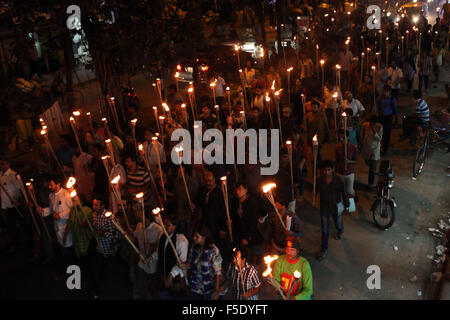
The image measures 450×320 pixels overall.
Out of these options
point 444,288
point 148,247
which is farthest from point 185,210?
point 444,288

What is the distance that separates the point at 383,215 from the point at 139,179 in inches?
170

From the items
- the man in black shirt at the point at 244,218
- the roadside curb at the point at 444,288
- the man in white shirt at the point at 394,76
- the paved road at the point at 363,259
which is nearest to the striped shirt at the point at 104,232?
the paved road at the point at 363,259

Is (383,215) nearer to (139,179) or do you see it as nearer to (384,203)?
(384,203)

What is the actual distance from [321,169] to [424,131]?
4.35m

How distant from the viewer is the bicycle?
9.38 m

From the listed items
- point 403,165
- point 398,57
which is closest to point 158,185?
point 403,165

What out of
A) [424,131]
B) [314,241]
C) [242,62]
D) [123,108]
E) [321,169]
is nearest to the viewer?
[321,169]

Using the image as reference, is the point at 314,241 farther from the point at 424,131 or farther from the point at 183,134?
the point at 424,131

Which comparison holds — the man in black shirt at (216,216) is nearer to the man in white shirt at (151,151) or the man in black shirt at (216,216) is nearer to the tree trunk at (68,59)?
the man in white shirt at (151,151)

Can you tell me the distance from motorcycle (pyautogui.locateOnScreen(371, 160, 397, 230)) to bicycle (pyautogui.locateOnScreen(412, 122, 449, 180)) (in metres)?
2.08

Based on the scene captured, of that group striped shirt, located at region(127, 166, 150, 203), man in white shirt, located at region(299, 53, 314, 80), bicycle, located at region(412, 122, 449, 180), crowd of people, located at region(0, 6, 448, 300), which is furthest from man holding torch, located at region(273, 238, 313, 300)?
man in white shirt, located at region(299, 53, 314, 80)

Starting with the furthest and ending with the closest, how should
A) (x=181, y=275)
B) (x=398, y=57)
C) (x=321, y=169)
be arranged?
(x=398, y=57) < (x=321, y=169) < (x=181, y=275)

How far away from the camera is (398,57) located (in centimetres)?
1531
